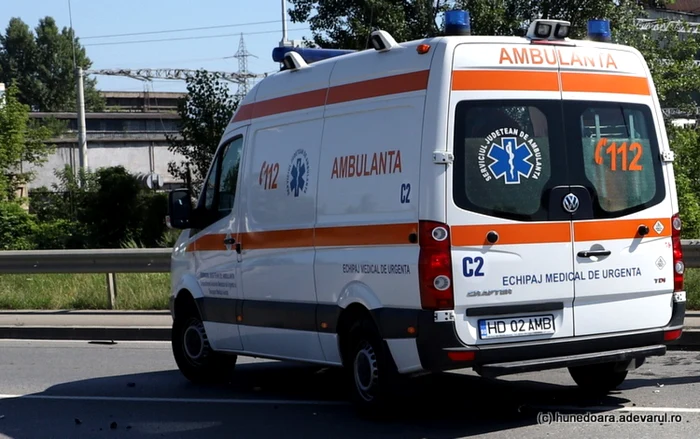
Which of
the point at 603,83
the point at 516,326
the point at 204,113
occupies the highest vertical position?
the point at 204,113

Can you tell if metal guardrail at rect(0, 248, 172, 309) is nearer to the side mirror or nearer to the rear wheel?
the rear wheel

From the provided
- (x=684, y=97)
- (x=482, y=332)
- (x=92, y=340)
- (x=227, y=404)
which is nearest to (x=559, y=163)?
(x=482, y=332)

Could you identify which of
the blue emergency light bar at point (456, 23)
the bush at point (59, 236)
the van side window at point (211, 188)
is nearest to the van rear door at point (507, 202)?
the blue emergency light bar at point (456, 23)

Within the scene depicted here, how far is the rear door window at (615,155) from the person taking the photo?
7.50 metres

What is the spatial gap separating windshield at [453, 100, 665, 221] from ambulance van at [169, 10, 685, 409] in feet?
0.03

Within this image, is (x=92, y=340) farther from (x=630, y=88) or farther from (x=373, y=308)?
(x=630, y=88)

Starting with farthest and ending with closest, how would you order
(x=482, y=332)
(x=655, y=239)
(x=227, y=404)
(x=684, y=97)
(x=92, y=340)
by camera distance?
(x=684, y=97) → (x=92, y=340) → (x=227, y=404) → (x=655, y=239) → (x=482, y=332)

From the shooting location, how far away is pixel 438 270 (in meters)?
7.00

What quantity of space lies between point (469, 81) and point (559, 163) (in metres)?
0.82

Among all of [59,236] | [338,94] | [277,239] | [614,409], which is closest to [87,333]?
[277,239]

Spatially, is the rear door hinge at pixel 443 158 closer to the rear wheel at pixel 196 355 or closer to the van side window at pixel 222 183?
the van side window at pixel 222 183

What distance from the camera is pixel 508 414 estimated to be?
26.0ft

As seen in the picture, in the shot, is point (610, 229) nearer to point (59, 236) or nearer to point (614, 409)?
point (614, 409)

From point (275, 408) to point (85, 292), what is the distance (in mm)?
8349
